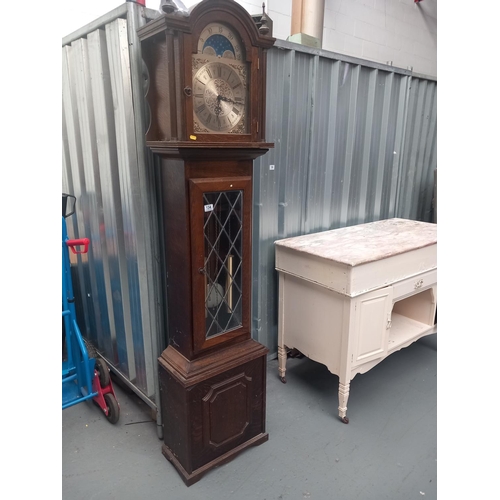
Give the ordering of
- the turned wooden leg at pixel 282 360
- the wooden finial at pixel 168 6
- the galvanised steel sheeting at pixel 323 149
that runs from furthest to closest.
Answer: the turned wooden leg at pixel 282 360 < the galvanised steel sheeting at pixel 323 149 < the wooden finial at pixel 168 6

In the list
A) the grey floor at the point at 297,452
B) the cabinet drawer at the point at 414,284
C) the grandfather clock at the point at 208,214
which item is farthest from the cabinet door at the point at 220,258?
the cabinet drawer at the point at 414,284

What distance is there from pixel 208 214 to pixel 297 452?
1.13m

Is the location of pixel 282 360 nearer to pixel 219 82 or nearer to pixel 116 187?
pixel 116 187

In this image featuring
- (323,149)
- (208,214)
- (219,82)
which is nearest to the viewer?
(219,82)

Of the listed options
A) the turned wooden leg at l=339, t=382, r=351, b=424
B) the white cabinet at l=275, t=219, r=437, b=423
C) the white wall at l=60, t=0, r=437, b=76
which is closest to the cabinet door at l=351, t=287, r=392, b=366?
the white cabinet at l=275, t=219, r=437, b=423

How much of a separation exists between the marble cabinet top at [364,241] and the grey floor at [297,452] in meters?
0.80

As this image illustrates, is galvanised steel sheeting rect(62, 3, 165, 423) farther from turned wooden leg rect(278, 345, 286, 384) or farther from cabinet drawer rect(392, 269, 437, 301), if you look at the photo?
cabinet drawer rect(392, 269, 437, 301)

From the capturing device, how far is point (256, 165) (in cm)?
206

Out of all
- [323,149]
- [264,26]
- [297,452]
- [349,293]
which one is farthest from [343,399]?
[264,26]

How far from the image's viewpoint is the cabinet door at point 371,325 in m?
1.84

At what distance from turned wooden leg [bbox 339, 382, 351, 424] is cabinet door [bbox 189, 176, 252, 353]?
1.90 ft

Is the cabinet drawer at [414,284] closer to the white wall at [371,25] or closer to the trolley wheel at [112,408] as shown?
the trolley wheel at [112,408]

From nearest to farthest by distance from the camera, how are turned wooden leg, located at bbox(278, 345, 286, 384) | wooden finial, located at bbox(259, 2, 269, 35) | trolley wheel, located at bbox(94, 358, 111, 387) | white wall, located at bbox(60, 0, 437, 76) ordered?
wooden finial, located at bbox(259, 2, 269, 35) < trolley wheel, located at bbox(94, 358, 111, 387) < turned wooden leg, located at bbox(278, 345, 286, 384) < white wall, located at bbox(60, 0, 437, 76)

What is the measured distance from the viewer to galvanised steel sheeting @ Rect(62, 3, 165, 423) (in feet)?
4.94
